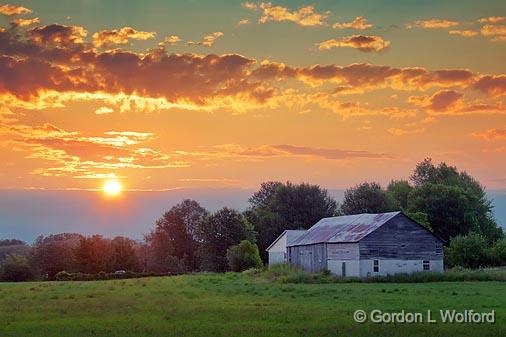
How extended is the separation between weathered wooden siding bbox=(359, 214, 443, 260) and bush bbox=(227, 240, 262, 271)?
27.9m

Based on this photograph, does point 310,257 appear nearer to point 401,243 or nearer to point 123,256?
point 401,243

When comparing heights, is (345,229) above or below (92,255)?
above

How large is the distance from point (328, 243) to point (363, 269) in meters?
7.11

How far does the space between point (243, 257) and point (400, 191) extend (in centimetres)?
5463

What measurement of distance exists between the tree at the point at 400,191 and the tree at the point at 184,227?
124 feet

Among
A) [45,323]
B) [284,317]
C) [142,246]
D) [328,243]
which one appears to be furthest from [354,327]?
[142,246]

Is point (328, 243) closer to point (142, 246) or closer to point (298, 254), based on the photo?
point (298, 254)

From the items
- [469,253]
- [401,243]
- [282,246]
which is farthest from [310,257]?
[469,253]

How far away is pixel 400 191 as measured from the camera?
144750 millimetres

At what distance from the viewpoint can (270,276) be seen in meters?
74.1

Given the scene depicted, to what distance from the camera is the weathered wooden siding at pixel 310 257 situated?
8088cm

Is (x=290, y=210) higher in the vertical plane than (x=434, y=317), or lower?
higher

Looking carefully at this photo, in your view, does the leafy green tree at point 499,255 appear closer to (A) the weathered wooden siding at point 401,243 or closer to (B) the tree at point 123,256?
(A) the weathered wooden siding at point 401,243

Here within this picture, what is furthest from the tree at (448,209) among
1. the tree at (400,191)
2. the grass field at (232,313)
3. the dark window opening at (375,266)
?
the grass field at (232,313)
